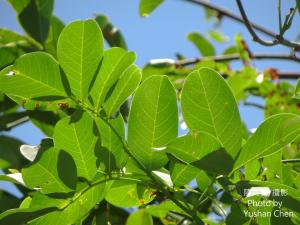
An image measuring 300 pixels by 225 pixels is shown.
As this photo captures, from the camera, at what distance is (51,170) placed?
0.85m

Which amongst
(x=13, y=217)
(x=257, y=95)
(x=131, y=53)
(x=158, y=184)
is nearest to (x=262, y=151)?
(x=158, y=184)

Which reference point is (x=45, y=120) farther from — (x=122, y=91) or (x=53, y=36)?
(x=122, y=91)

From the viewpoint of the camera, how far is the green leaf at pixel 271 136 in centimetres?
77

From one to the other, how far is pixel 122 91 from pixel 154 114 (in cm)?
11

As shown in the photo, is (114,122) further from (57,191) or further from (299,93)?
(299,93)

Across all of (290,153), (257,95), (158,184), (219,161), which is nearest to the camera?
(219,161)

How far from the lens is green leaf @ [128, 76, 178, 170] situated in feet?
2.71

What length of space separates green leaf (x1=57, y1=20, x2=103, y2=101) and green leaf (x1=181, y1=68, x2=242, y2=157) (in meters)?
0.20

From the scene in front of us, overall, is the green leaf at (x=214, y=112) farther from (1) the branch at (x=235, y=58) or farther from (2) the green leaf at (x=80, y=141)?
(1) the branch at (x=235, y=58)

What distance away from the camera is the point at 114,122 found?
2.95ft

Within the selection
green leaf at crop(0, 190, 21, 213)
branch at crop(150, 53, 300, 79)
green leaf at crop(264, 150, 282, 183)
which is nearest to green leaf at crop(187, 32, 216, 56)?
branch at crop(150, 53, 300, 79)

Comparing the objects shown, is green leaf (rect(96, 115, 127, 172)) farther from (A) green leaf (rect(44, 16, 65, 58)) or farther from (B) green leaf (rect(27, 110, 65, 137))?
(A) green leaf (rect(44, 16, 65, 58))

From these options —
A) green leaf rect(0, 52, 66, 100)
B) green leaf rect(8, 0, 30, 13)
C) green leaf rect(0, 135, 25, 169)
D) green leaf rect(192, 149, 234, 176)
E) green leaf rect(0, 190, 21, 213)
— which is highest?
green leaf rect(8, 0, 30, 13)

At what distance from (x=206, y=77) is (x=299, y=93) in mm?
238
